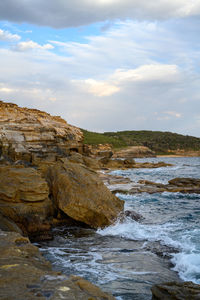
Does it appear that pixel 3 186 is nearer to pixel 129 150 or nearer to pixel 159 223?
pixel 159 223

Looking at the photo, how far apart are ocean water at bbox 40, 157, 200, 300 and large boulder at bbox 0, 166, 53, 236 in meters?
0.81

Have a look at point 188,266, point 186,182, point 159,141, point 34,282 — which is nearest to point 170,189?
point 186,182

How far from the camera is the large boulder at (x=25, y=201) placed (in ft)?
31.3

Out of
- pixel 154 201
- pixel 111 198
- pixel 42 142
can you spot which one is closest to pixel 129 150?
pixel 42 142

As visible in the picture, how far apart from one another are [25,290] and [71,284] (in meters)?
0.66

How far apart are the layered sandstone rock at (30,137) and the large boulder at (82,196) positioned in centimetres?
1197

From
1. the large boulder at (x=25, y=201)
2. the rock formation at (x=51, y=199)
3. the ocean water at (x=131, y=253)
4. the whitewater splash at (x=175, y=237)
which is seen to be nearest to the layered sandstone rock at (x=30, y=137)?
the rock formation at (x=51, y=199)

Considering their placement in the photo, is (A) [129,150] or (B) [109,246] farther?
(A) [129,150]

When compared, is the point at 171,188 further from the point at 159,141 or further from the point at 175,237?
the point at 159,141

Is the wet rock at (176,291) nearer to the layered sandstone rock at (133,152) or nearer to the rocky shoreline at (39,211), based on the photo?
the rocky shoreline at (39,211)

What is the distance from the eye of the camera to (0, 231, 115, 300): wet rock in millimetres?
3871

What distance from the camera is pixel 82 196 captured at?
36.9ft

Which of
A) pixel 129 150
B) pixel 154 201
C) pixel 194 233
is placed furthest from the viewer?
pixel 129 150

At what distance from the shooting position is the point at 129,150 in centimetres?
10675
